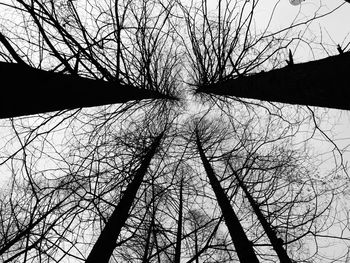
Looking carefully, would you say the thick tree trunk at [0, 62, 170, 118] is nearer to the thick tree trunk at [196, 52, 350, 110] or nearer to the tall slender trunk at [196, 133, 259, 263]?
the thick tree trunk at [196, 52, 350, 110]

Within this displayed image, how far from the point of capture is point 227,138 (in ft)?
18.1

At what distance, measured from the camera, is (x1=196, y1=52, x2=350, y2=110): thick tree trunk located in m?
1.65

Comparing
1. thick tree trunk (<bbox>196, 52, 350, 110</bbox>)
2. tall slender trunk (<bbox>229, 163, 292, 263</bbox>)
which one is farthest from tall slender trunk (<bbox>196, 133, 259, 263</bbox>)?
thick tree trunk (<bbox>196, 52, 350, 110</bbox>)

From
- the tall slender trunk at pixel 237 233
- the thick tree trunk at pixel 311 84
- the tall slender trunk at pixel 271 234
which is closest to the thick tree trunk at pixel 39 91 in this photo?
the thick tree trunk at pixel 311 84

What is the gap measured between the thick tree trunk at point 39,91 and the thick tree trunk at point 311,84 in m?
1.87

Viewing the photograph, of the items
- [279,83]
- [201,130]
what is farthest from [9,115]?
[201,130]

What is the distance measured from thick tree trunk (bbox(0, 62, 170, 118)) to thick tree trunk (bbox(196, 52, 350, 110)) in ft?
6.15

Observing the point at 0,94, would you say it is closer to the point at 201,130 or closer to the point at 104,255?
the point at 104,255

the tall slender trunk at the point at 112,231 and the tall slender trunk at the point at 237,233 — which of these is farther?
the tall slender trunk at the point at 237,233

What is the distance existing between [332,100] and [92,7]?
2.82 metres

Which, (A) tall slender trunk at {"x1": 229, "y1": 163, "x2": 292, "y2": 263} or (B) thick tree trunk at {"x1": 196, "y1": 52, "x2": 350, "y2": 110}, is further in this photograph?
(A) tall slender trunk at {"x1": 229, "y1": 163, "x2": 292, "y2": 263}

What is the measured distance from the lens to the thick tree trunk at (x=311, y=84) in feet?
5.43

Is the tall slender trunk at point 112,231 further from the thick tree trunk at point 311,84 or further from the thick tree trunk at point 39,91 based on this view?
the thick tree trunk at point 311,84

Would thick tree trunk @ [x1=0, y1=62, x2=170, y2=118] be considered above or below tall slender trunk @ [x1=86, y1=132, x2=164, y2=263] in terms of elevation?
above
